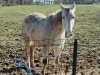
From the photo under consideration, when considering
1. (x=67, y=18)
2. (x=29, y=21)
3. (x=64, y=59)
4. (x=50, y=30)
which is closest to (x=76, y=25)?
(x=64, y=59)

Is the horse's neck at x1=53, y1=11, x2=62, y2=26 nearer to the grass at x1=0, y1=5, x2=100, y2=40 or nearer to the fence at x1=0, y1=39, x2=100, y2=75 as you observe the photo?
the fence at x1=0, y1=39, x2=100, y2=75

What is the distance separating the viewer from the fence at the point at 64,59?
660cm

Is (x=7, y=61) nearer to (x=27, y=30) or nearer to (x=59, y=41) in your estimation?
(x=27, y=30)

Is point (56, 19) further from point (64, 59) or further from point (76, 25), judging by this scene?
point (76, 25)

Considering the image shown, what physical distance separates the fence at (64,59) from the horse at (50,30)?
1.55 ft

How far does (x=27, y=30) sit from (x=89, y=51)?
264 centimetres

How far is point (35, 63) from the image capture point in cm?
743

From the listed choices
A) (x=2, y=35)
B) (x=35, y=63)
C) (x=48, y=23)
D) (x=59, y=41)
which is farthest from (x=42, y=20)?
(x=2, y=35)

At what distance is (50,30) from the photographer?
20.1ft

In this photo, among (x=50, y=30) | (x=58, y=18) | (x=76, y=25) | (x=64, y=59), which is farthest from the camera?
(x=76, y=25)

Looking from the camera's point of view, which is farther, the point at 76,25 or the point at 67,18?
the point at 76,25

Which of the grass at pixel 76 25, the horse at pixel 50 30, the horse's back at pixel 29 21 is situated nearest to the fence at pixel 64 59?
the horse at pixel 50 30

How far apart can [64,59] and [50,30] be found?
180 cm

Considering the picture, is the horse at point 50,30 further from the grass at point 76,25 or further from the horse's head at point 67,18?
the grass at point 76,25
